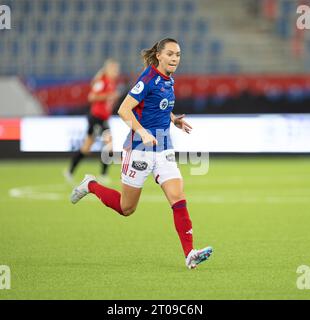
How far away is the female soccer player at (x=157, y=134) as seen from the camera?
7996 millimetres

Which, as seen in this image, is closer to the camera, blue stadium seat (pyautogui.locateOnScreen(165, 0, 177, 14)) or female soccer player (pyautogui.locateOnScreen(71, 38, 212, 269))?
female soccer player (pyautogui.locateOnScreen(71, 38, 212, 269))

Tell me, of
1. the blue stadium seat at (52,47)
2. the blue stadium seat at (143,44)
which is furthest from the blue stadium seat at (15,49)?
the blue stadium seat at (143,44)

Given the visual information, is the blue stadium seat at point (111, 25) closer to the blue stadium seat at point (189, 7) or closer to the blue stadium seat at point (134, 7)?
the blue stadium seat at point (134, 7)

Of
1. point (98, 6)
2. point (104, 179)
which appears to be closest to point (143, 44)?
point (98, 6)

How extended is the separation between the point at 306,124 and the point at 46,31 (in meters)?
7.52

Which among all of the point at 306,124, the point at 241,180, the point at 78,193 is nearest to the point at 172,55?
the point at 78,193

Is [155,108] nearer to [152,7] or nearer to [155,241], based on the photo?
[155,241]

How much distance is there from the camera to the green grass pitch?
718 cm

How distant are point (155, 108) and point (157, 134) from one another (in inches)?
9.3

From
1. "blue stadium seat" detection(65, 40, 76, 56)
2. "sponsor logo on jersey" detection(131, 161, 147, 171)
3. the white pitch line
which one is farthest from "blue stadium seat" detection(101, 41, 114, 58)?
"sponsor logo on jersey" detection(131, 161, 147, 171)

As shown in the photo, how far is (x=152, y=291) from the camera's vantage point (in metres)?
7.00

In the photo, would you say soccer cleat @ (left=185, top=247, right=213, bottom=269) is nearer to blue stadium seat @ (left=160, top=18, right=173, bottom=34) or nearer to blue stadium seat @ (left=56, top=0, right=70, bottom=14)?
blue stadium seat @ (left=56, top=0, right=70, bottom=14)

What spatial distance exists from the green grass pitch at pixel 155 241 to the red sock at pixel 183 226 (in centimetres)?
25

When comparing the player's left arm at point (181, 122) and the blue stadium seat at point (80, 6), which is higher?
the blue stadium seat at point (80, 6)
